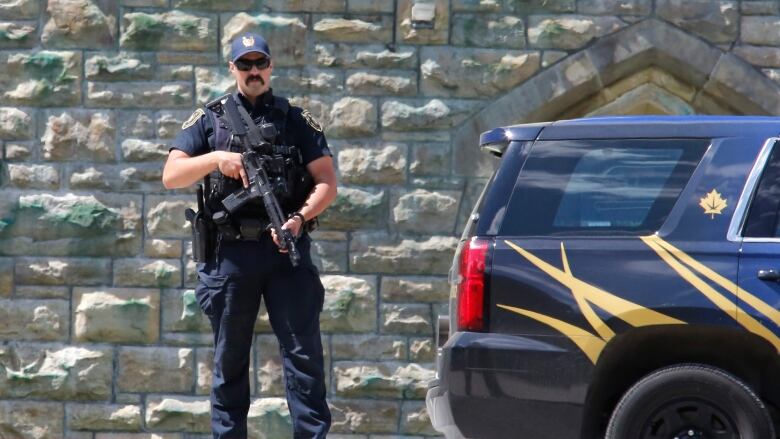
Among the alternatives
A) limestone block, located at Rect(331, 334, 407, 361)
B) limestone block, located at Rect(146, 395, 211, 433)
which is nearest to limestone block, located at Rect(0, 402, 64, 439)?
limestone block, located at Rect(146, 395, 211, 433)

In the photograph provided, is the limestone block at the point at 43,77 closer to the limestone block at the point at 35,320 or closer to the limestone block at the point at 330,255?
the limestone block at the point at 35,320

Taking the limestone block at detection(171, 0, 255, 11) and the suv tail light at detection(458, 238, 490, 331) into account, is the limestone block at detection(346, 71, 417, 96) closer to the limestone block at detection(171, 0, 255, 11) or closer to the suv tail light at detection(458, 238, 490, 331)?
the limestone block at detection(171, 0, 255, 11)

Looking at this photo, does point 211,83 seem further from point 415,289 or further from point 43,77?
point 415,289

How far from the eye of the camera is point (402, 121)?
9141 millimetres

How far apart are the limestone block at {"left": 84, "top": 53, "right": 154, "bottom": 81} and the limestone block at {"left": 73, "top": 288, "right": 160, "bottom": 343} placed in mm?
1282

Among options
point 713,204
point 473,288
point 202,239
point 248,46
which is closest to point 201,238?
point 202,239

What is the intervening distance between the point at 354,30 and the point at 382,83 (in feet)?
1.18

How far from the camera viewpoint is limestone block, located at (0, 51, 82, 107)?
9.20m

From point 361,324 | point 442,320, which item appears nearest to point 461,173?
point 361,324

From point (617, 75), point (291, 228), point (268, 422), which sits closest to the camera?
point (291, 228)

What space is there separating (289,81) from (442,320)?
3.08 meters

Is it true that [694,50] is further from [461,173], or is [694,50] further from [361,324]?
[361,324]

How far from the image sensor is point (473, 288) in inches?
229

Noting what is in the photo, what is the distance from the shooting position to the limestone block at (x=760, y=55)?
30.1 feet
